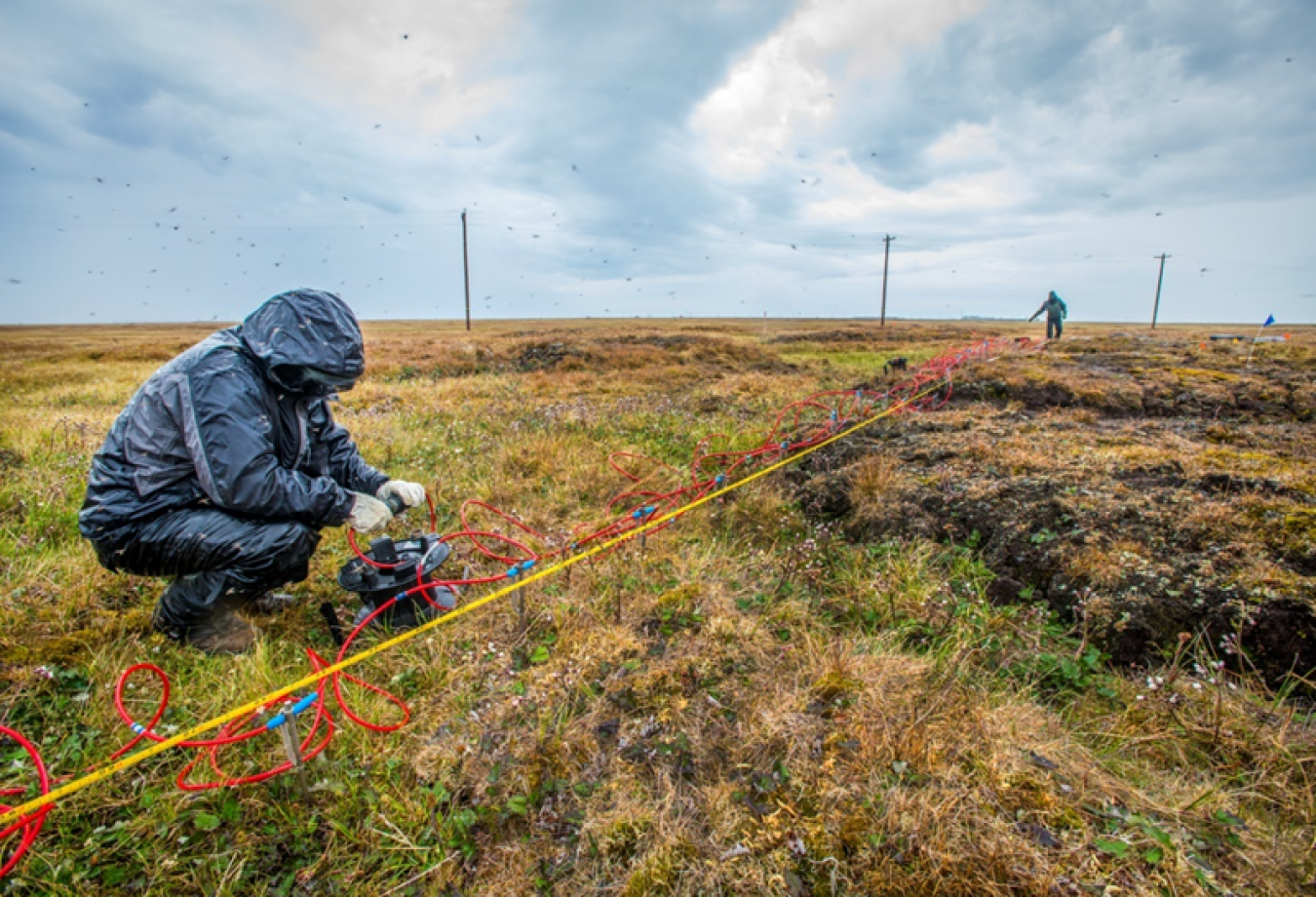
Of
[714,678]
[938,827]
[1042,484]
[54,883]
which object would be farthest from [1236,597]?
[54,883]

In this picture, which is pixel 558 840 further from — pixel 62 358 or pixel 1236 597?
pixel 62 358

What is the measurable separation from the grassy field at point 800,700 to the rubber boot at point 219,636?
120 mm

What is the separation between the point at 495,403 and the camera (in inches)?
347

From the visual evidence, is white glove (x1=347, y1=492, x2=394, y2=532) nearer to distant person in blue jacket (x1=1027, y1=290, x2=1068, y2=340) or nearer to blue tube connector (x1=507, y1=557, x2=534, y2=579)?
blue tube connector (x1=507, y1=557, x2=534, y2=579)

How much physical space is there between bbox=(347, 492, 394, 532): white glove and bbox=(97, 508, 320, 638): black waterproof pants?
254 mm

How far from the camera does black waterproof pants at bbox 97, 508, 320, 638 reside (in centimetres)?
277

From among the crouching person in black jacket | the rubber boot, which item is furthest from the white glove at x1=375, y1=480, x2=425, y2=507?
the rubber boot

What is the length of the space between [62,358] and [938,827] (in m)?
27.3

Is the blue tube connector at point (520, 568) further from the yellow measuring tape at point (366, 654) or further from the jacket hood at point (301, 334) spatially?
the jacket hood at point (301, 334)

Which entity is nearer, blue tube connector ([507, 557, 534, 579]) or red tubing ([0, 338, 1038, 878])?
red tubing ([0, 338, 1038, 878])

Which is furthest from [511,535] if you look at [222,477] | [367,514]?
[222,477]

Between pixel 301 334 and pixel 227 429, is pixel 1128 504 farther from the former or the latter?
pixel 227 429

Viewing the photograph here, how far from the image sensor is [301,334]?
2.86 m

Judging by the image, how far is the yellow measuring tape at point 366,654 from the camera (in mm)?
1748
